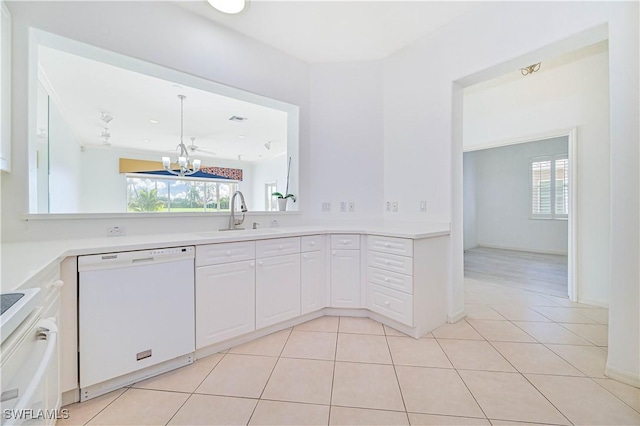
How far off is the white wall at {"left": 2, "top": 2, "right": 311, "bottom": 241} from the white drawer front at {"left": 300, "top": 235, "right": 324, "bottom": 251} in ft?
1.90

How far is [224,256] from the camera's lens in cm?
195

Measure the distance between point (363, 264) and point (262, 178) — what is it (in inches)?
285

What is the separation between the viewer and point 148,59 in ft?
7.07

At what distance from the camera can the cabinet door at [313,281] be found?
2467 mm

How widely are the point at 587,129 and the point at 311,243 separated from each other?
3.31m

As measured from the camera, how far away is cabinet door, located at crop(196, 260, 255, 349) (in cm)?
185

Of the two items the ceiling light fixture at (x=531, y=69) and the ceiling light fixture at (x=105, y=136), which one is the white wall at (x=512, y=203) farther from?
the ceiling light fixture at (x=105, y=136)

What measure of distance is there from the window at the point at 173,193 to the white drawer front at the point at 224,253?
5.72 m

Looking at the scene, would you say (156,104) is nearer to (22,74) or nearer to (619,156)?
(22,74)

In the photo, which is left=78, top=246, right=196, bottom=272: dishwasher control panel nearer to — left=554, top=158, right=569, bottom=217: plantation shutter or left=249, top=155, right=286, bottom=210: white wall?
left=249, top=155, right=286, bottom=210: white wall

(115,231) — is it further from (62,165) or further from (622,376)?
(62,165)

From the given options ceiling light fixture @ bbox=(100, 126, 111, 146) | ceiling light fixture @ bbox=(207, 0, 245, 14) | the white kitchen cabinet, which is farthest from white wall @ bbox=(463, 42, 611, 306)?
ceiling light fixture @ bbox=(100, 126, 111, 146)

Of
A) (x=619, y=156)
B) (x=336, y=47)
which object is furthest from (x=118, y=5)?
(x=619, y=156)

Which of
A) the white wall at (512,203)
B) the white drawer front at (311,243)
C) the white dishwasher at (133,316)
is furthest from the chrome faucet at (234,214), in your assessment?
the white wall at (512,203)
